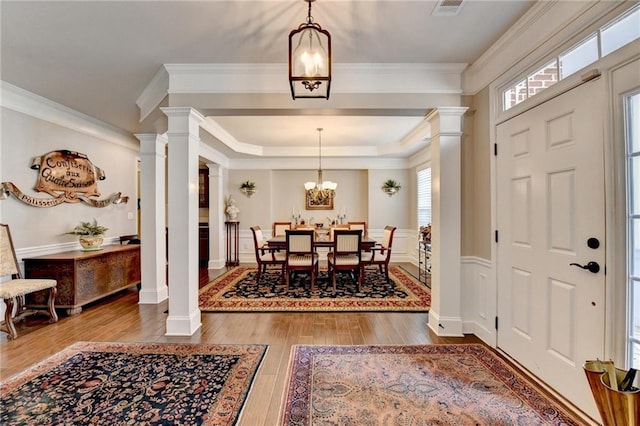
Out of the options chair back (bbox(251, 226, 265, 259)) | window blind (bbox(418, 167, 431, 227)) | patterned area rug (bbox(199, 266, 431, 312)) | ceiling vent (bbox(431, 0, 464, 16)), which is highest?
ceiling vent (bbox(431, 0, 464, 16))

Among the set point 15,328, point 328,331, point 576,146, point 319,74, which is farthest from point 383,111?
point 15,328

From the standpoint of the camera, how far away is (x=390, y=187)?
6.68 meters

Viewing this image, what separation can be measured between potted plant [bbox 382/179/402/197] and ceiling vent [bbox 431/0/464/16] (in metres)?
4.67

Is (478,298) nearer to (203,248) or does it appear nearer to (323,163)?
(323,163)

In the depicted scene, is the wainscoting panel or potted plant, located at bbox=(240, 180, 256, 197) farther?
potted plant, located at bbox=(240, 180, 256, 197)

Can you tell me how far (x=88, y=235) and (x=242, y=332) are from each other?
2742 millimetres

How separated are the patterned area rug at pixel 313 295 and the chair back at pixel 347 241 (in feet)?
2.05

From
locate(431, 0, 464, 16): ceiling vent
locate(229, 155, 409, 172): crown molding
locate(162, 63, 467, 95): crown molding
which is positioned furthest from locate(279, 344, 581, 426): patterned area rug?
locate(229, 155, 409, 172): crown molding

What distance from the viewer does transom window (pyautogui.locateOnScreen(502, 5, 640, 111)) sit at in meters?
1.51

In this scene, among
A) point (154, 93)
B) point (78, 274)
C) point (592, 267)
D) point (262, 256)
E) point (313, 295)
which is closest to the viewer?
point (592, 267)

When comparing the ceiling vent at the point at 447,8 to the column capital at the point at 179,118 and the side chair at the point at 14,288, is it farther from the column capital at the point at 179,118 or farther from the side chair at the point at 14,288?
the side chair at the point at 14,288

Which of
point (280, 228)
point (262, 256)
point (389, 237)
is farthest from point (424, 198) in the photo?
point (262, 256)

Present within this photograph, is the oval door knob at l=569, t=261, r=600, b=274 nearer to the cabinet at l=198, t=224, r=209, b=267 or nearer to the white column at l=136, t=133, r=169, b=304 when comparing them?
the white column at l=136, t=133, r=169, b=304

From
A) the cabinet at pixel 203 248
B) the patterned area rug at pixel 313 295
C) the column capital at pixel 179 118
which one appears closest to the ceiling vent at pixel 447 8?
the column capital at pixel 179 118
